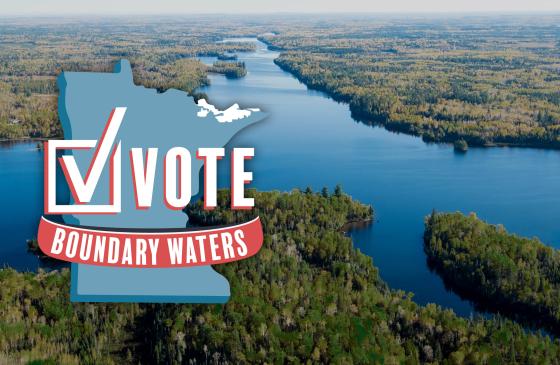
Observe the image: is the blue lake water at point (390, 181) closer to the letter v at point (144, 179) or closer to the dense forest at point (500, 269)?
the dense forest at point (500, 269)

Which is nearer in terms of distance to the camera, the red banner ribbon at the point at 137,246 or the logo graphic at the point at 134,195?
the red banner ribbon at the point at 137,246

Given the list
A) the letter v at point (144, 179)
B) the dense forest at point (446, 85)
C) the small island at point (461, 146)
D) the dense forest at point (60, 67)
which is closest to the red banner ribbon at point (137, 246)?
the letter v at point (144, 179)

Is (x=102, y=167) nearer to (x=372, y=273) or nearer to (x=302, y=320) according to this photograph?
(x=302, y=320)

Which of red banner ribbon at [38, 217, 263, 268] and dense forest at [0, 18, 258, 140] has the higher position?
red banner ribbon at [38, 217, 263, 268]

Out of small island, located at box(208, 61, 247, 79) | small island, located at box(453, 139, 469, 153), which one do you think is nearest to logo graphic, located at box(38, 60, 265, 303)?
small island, located at box(453, 139, 469, 153)

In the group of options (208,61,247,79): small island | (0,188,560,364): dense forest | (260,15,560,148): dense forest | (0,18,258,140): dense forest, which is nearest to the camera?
(0,188,560,364): dense forest

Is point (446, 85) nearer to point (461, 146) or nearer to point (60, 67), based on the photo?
point (461, 146)

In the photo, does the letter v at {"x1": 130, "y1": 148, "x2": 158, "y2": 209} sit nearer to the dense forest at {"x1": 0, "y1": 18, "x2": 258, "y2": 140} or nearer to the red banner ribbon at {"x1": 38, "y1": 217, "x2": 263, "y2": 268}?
the red banner ribbon at {"x1": 38, "y1": 217, "x2": 263, "y2": 268}

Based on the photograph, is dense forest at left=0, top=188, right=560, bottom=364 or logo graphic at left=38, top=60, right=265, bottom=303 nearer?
logo graphic at left=38, top=60, right=265, bottom=303
